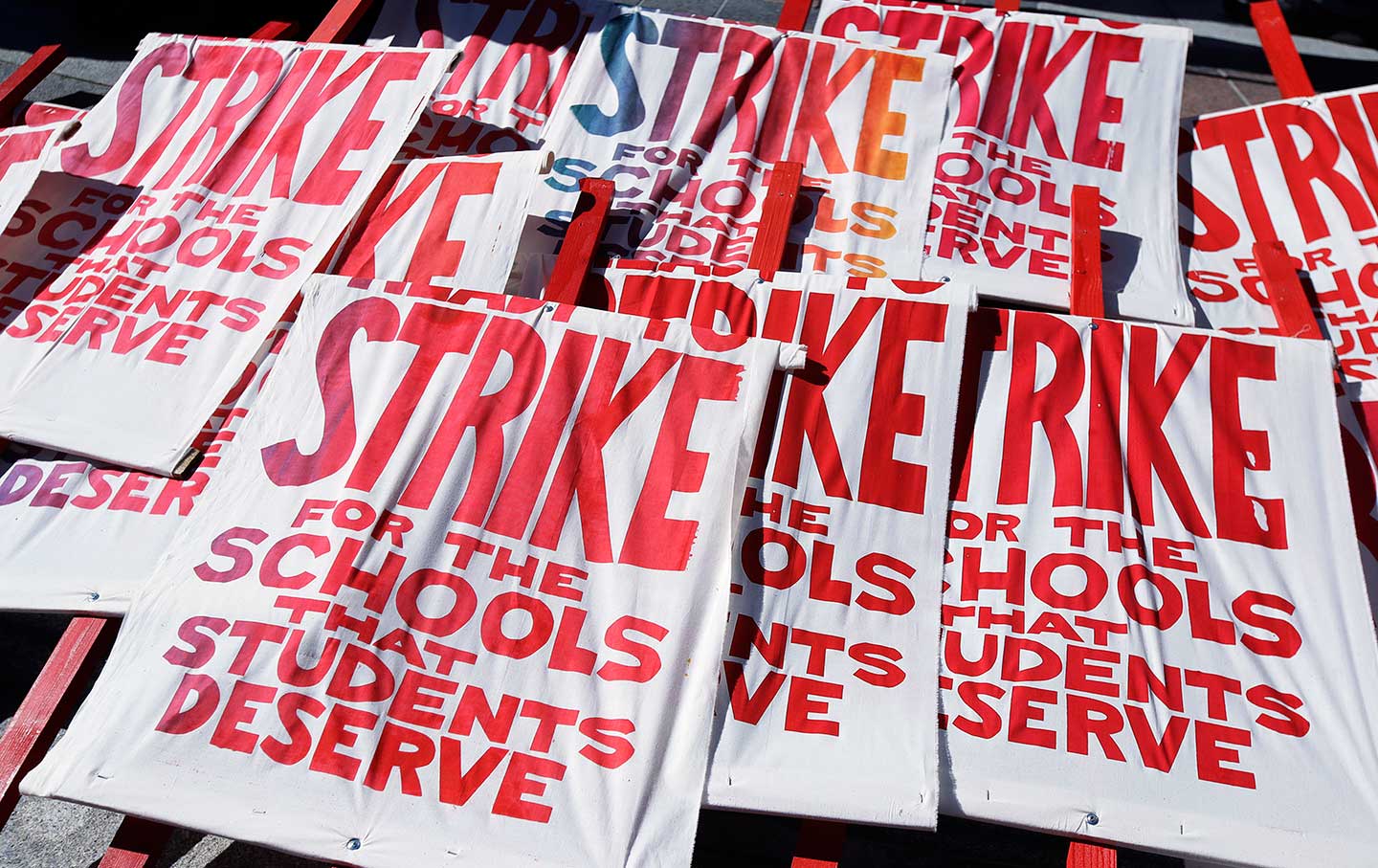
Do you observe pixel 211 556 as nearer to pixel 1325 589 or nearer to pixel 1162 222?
pixel 1325 589

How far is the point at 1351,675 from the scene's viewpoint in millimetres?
5316

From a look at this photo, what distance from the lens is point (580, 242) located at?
6711 millimetres

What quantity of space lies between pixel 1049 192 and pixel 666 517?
396 cm

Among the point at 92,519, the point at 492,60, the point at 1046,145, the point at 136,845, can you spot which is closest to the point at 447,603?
the point at 136,845

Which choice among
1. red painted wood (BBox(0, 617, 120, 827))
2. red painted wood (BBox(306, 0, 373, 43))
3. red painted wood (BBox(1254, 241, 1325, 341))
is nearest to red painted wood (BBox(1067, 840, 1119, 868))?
red painted wood (BBox(1254, 241, 1325, 341))

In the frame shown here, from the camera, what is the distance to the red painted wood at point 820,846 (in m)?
5.02

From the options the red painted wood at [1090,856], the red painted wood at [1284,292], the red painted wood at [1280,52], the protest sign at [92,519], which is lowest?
the red painted wood at [1090,856]

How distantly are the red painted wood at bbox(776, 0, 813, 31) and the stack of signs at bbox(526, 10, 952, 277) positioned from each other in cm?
34

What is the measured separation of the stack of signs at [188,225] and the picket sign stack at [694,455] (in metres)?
0.04

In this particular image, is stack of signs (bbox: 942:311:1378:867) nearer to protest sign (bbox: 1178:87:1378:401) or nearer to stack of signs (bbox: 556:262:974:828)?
stack of signs (bbox: 556:262:974:828)

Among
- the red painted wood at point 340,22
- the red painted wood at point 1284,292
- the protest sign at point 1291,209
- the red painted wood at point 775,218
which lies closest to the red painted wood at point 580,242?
the red painted wood at point 775,218

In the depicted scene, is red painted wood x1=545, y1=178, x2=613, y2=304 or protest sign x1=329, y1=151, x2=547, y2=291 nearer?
red painted wood x1=545, y1=178, x2=613, y2=304

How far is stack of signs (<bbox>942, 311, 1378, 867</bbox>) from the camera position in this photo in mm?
5023

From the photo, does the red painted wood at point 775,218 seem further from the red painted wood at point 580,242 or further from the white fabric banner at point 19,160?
the white fabric banner at point 19,160
